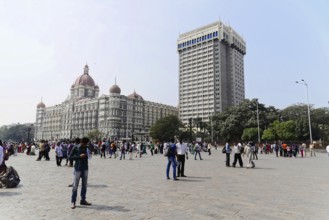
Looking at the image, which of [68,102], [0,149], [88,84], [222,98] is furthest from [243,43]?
[0,149]

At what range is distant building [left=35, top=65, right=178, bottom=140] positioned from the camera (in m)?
115

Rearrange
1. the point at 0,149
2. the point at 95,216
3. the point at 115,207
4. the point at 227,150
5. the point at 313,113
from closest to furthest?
the point at 95,216
the point at 115,207
the point at 0,149
the point at 227,150
the point at 313,113

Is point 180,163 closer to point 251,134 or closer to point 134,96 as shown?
point 251,134

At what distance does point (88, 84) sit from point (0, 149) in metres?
124

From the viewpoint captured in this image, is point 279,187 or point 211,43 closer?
point 279,187

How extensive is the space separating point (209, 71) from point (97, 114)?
2164 inches

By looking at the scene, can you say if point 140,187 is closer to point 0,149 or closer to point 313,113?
point 0,149

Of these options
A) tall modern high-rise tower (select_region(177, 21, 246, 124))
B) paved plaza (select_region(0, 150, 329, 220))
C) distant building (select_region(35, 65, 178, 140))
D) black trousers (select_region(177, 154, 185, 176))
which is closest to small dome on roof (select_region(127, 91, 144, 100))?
distant building (select_region(35, 65, 178, 140))

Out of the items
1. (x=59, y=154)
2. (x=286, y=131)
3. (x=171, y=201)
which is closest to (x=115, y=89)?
(x=286, y=131)

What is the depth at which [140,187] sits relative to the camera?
28.5ft

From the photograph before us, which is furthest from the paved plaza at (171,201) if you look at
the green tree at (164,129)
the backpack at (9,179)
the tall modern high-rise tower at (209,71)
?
the tall modern high-rise tower at (209,71)

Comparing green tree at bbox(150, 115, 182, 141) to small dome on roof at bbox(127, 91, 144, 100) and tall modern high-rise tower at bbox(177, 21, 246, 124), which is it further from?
small dome on roof at bbox(127, 91, 144, 100)

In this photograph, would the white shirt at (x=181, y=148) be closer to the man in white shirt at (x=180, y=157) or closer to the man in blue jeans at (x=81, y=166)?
the man in white shirt at (x=180, y=157)

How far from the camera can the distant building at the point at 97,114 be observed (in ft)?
379
